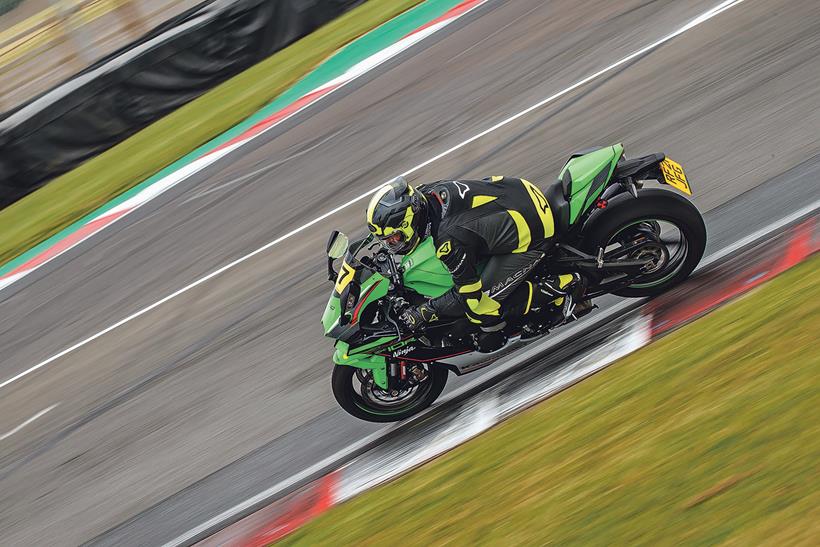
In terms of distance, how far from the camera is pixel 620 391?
549 cm

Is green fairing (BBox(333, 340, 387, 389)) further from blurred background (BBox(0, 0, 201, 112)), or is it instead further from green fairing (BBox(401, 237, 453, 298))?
blurred background (BBox(0, 0, 201, 112))

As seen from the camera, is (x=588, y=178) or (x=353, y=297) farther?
(x=353, y=297)

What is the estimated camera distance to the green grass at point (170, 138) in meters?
12.6

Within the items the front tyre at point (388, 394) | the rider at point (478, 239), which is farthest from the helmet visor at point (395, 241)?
the front tyre at point (388, 394)

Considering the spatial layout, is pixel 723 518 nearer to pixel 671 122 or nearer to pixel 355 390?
pixel 355 390

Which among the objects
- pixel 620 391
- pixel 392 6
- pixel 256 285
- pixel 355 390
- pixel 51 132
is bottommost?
pixel 620 391

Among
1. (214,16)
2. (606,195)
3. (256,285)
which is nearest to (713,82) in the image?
(606,195)

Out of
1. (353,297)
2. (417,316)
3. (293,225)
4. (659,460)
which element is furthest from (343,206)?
(659,460)

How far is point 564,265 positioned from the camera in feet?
20.5

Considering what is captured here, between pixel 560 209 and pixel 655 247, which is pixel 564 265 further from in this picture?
pixel 655 247

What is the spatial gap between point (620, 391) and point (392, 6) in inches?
384

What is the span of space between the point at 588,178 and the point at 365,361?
212 cm

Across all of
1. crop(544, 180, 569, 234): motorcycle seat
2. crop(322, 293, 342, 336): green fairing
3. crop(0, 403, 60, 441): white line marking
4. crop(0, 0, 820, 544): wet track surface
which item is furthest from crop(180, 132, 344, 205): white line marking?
crop(544, 180, 569, 234): motorcycle seat

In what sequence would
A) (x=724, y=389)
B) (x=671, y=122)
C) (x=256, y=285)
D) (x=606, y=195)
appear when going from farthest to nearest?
(x=256, y=285) → (x=671, y=122) → (x=606, y=195) → (x=724, y=389)
